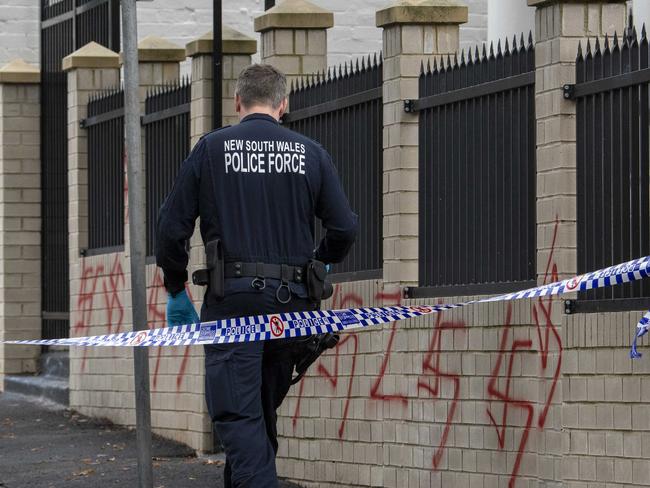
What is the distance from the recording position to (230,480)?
728 cm

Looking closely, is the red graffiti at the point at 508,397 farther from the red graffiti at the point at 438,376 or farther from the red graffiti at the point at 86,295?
the red graffiti at the point at 86,295

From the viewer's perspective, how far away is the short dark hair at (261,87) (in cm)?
740

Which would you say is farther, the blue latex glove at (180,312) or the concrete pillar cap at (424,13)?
the concrete pillar cap at (424,13)

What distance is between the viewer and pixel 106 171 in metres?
14.3

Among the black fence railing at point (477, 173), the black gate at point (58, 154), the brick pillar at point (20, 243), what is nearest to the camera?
the black fence railing at point (477, 173)

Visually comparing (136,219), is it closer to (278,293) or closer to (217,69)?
(278,293)

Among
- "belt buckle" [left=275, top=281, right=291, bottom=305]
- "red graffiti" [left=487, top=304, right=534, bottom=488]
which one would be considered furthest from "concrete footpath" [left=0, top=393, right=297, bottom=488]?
"belt buckle" [left=275, top=281, right=291, bottom=305]

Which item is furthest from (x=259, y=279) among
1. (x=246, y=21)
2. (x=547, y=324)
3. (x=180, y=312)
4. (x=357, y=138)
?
(x=246, y=21)

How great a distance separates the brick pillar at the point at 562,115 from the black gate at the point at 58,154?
328 inches

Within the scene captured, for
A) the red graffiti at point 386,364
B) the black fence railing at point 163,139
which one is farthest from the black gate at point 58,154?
the red graffiti at point 386,364

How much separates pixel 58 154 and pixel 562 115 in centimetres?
879

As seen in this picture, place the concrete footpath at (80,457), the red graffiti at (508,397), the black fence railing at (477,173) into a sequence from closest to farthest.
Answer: the red graffiti at (508,397) < the black fence railing at (477,173) < the concrete footpath at (80,457)

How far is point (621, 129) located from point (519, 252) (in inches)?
39.6

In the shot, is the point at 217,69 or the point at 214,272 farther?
the point at 217,69
